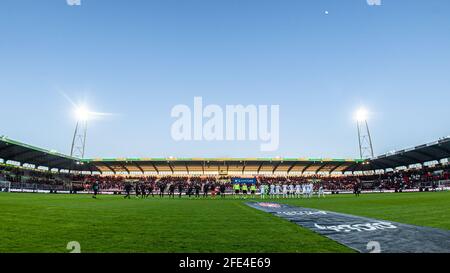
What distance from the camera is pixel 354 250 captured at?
19.0 feet

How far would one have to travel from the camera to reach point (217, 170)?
72688 millimetres

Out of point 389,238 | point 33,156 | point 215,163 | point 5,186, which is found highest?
point 33,156

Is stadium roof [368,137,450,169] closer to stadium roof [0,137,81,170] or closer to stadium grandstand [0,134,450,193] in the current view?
stadium grandstand [0,134,450,193]

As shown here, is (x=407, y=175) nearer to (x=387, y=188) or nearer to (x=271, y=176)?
(x=387, y=188)

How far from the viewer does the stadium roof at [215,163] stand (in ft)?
189

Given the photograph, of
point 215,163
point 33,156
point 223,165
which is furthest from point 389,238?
point 33,156

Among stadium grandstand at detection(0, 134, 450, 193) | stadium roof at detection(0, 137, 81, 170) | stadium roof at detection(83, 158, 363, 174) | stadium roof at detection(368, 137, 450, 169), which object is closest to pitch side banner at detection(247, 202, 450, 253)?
stadium roof at detection(368, 137, 450, 169)

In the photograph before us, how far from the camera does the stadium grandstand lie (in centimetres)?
5500

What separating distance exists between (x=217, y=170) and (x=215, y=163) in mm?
4180

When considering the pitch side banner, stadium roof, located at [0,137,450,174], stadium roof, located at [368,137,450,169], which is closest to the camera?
the pitch side banner

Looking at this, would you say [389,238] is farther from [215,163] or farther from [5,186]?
[215,163]

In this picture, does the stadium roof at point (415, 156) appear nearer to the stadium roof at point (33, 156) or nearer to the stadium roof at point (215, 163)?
the stadium roof at point (215, 163)
